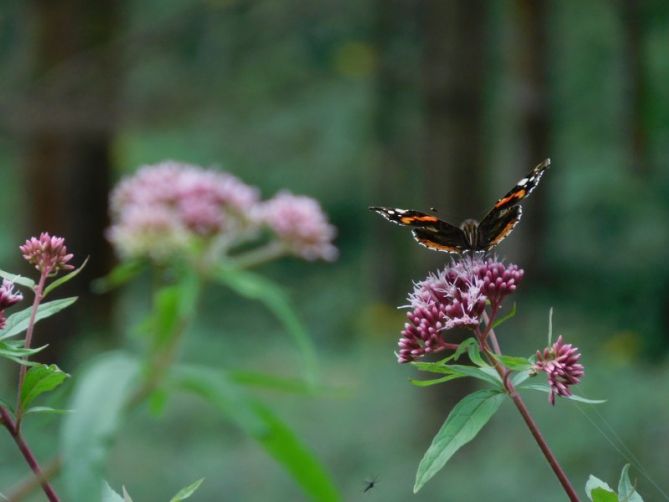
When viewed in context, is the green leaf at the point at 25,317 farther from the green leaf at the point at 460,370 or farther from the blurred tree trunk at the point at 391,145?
the blurred tree trunk at the point at 391,145

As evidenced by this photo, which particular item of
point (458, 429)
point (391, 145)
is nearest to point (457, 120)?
point (458, 429)

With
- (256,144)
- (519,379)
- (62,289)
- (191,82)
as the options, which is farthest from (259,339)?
(519,379)

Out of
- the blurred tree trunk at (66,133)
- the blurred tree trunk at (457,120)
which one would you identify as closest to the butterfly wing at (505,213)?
the blurred tree trunk at (457,120)

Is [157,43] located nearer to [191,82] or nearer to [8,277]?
[191,82]

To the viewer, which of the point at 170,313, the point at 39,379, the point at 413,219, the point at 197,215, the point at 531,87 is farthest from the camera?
the point at 531,87

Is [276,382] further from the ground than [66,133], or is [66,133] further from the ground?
[66,133]

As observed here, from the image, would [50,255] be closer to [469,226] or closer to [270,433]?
[270,433]

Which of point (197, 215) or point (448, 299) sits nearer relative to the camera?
point (448, 299)
